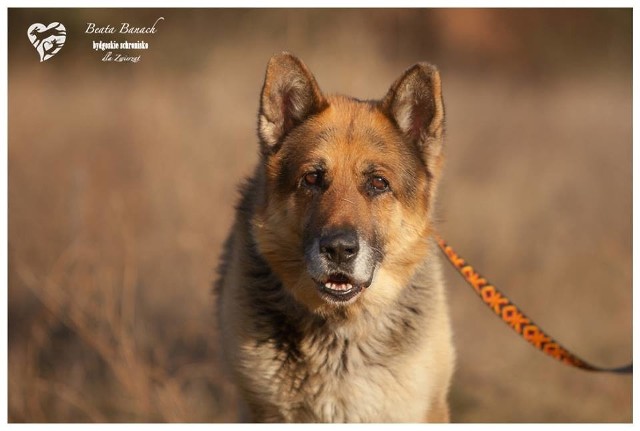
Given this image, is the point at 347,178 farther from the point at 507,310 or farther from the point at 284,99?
the point at 507,310

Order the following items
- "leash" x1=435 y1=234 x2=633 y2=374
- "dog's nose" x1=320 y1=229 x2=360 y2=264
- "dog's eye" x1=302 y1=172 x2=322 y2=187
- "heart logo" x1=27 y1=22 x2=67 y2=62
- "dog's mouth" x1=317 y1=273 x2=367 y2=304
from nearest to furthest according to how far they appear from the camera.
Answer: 1. "dog's nose" x1=320 y1=229 x2=360 y2=264
2. "dog's mouth" x1=317 y1=273 x2=367 y2=304
3. "dog's eye" x1=302 y1=172 x2=322 y2=187
4. "leash" x1=435 y1=234 x2=633 y2=374
5. "heart logo" x1=27 y1=22 x2=67 y2=62

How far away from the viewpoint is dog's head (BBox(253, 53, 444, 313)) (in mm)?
3762

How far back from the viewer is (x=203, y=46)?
10.5m

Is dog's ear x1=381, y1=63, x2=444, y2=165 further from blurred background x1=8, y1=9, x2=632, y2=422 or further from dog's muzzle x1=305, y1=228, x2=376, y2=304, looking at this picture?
blurred background x1=8, y1=9, x2=632, y2=422

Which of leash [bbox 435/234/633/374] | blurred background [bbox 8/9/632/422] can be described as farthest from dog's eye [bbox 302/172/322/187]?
blurred background [bbox 8/9/632/422]

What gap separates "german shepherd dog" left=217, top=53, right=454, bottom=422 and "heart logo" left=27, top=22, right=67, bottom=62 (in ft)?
9.11

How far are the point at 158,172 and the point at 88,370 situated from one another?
240 centimetres

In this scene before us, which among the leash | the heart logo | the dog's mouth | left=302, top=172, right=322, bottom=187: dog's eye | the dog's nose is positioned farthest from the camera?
the heart logo

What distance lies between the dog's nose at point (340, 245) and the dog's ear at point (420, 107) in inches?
31.4

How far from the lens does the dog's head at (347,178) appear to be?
12.3ft

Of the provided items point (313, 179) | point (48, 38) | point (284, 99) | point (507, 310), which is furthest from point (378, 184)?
point (48, 38)

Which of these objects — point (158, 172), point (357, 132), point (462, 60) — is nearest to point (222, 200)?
point (158, 172)

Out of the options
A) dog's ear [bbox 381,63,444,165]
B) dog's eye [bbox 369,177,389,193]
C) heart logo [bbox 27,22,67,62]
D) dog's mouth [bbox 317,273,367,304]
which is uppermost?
heart logo [bbox 27,22,67,62]

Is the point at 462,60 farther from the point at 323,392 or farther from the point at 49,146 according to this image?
the point at 323,392
